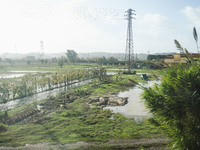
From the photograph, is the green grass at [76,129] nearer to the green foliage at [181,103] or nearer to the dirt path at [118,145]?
the dirt path at [118,145]

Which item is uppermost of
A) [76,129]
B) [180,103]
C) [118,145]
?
[180,103]

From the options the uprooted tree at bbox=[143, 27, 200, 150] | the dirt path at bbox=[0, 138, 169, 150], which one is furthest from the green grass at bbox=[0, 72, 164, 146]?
the uprooted tree at bbox=[143, 27, 200, 150]

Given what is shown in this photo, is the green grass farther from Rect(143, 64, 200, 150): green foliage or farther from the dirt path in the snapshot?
Rect(143, 64, 200, 150): green foliage

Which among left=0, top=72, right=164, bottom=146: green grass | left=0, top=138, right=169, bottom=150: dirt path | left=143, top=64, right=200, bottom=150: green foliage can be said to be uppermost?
left=143, top=64, right=200, bottom=150: green foliage

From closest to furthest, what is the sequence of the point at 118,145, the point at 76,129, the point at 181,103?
→ the point at 181,103 < the point at 118,145 < the point at 76,129

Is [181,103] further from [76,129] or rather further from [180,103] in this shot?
[76,129]

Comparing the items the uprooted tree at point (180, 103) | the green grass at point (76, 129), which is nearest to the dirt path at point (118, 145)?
the green grass at point (76, 129)

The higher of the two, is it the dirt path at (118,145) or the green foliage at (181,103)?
the green foliage at (181,103)

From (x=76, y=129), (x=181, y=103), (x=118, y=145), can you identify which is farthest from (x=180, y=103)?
(x=76, y=129)

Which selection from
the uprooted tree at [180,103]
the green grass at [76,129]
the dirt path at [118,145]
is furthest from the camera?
the green grass at [76,129]

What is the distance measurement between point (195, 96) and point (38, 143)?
10016 mm

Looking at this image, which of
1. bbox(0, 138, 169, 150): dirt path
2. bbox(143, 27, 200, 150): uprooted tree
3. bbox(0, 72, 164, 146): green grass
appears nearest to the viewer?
bbox(143, 27, 200, 150): uprooted tree

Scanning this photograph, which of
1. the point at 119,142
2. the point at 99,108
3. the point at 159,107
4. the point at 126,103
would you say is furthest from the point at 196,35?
the point at 126,103

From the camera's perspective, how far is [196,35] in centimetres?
370
